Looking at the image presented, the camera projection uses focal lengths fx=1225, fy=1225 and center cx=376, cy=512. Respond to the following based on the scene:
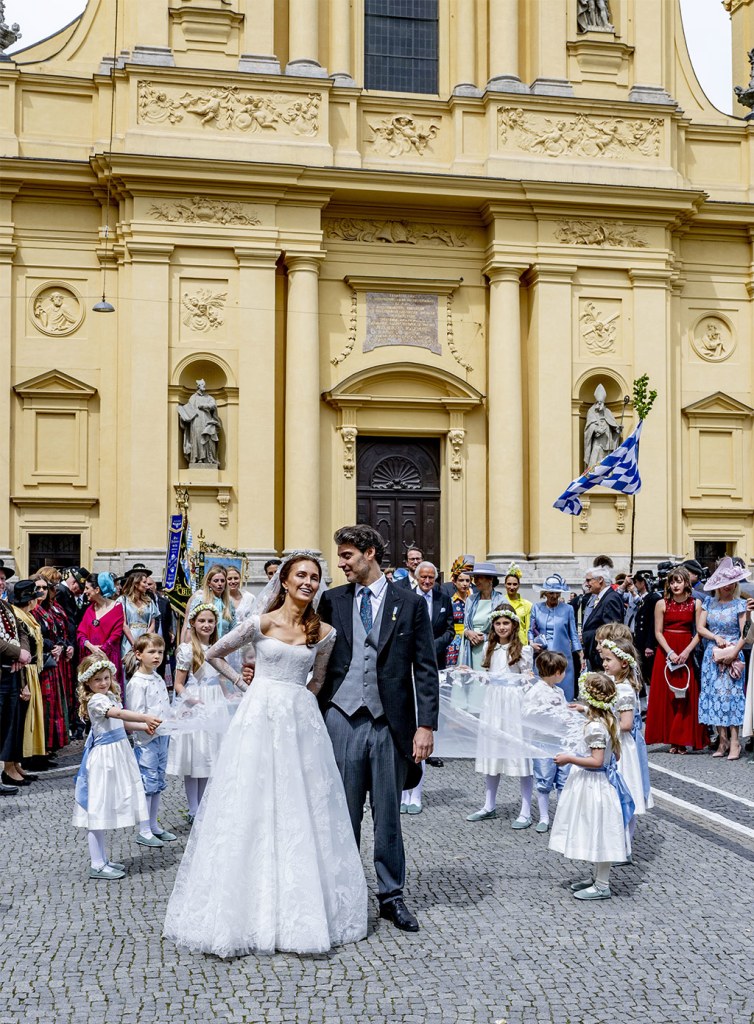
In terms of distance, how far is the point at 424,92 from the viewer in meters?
24.4

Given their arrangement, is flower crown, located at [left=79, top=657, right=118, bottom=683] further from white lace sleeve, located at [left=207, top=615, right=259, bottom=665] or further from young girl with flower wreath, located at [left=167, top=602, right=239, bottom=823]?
white lace sleeve, located at [left=207, top=615, right=259, bottom=665]

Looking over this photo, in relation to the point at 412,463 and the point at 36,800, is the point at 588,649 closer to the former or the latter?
the point at 36,800

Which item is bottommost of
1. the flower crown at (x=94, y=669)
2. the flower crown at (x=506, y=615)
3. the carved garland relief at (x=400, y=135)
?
the flower crown at (x=94, y=669)

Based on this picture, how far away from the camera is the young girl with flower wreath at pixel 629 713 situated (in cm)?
764

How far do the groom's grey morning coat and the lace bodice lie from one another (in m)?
0.20

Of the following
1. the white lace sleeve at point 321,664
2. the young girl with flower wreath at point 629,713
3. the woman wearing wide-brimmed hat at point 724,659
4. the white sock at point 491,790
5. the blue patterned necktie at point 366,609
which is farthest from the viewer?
the woman wearing wide-brimmed hat at point 724,659

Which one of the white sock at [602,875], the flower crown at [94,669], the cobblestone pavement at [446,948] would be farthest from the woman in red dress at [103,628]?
the white sock at [602,875]

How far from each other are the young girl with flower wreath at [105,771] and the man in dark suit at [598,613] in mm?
7271

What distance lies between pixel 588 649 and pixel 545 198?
11363 millimetres

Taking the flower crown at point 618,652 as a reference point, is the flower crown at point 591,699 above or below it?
below

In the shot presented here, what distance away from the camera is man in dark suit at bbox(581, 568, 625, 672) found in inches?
555

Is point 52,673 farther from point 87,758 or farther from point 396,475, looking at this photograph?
point 396,475

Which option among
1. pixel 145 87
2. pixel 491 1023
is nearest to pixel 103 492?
pixel 145 87

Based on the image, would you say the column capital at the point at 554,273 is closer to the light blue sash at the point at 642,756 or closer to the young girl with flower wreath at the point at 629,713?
A: the young girl with flower wreath at the point at 629,713
